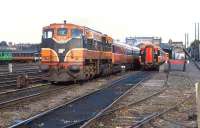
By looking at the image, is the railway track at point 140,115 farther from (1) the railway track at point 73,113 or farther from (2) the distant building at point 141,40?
(2) the distant building at point 141,40

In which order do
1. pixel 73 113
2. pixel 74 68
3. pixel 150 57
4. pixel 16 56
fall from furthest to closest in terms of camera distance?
pixel 16 56 → pixel 150 57 → pixel 74 68 → pixel 73 113

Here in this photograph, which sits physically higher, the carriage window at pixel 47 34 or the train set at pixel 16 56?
the carriage window at pixel 47 34

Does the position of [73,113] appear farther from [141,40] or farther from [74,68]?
[141,40]

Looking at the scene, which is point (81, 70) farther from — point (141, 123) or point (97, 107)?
point (141, 123)

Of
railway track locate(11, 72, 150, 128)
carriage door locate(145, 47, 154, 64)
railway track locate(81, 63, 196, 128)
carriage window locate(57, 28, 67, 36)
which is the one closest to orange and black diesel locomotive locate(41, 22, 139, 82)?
carriage window locate(57, 28, 67, 36)

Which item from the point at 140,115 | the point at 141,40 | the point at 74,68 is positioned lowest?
the point at 140,115

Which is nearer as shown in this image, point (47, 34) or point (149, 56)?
point (47, 34)

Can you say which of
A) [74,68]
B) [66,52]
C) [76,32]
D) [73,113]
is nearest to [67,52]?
[66,52]

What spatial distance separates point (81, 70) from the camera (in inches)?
1016

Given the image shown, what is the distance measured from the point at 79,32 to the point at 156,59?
89.1ft

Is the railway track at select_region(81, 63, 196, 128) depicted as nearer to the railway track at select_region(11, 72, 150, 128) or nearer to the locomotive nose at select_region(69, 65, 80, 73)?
the railway track at select_region(11, 72, 150, 128)

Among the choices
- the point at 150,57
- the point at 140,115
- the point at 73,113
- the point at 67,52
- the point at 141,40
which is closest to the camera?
the point at 140,115

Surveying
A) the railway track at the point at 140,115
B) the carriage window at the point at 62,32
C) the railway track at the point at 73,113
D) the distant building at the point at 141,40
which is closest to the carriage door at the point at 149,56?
the carriage window at the point at 62,32

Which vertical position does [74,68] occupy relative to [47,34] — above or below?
below
